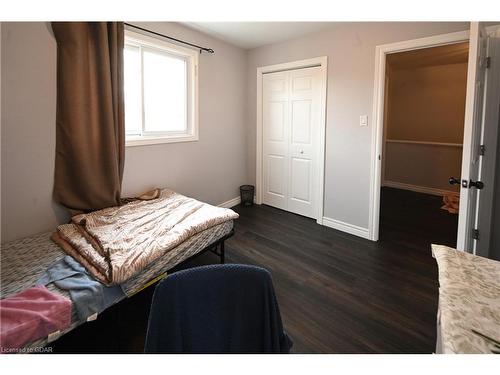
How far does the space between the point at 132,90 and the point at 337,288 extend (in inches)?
108

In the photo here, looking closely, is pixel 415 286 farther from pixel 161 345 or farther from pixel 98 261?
pixel 98 261

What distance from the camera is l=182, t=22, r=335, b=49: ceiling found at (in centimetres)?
316

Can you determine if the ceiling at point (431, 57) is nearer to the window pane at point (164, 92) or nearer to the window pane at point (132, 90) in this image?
the window pane at point (164, 92)

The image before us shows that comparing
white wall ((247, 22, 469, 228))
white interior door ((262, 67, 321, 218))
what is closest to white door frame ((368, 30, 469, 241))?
white wall ((247, 22, 469, 228))

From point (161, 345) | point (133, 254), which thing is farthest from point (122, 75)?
point (161, 345)

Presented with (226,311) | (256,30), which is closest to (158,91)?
(256,30)

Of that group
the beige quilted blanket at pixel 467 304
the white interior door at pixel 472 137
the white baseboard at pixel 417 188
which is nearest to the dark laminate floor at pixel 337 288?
the white interior door at pixel 472 137

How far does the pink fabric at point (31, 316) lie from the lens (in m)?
1.20

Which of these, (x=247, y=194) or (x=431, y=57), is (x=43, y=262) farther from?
(x=431, y=57)

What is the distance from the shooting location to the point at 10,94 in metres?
1.98

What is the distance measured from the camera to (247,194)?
14.4 feet

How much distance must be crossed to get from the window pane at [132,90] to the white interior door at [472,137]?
109 inches

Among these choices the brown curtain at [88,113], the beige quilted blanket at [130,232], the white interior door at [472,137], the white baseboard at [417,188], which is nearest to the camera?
the white interior door at [472,137]
